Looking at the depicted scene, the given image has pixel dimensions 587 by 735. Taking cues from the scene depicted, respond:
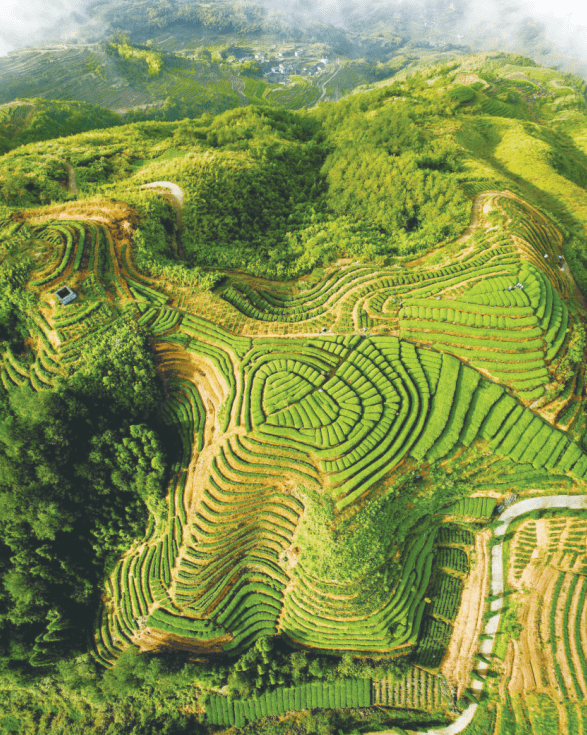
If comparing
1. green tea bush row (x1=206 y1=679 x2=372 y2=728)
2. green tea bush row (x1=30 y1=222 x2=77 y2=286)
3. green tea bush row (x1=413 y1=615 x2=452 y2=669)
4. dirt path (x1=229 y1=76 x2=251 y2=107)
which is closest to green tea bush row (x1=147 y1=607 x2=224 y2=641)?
green tea bush row (x1=206 y1=679 x2=372 y2=728)

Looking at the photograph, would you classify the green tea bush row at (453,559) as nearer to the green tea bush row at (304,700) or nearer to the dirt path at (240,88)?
the green tea bush row at (304,700)

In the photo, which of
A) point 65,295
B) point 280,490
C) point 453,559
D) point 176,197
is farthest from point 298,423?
point 176,197

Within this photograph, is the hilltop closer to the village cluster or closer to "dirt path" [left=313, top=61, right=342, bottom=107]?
"dirt path" [left=313, top=61, right=342, bottom=107]

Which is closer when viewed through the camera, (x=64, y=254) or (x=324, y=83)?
(x=64, y=254)

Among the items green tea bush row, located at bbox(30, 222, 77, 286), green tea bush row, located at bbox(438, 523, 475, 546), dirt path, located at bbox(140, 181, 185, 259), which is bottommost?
green tea bush row, located at bbox(438, 523, 475, 546)

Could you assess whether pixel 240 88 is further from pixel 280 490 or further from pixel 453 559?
pixel 453 559
